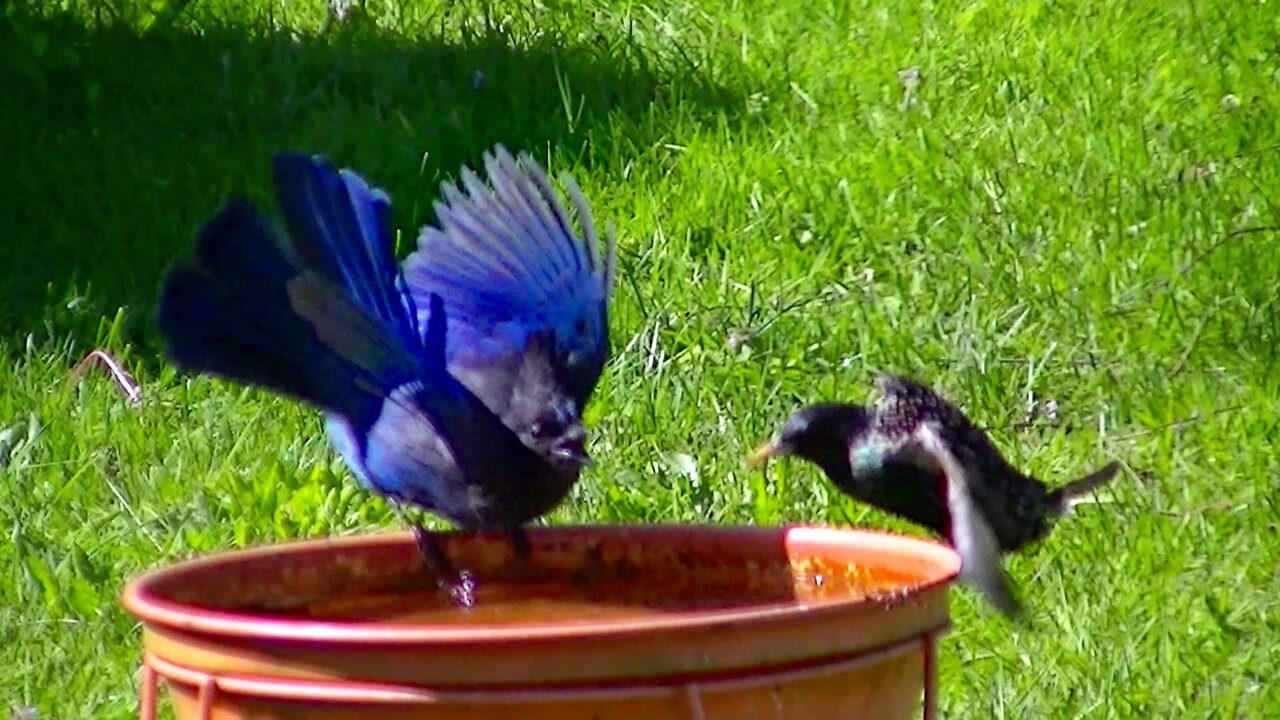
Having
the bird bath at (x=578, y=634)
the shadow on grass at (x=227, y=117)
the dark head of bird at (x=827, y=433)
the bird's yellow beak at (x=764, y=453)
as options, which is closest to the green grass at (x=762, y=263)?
the shadow on grass at (x=227, y=117)

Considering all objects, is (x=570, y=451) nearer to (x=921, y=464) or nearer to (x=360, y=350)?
(x=360, y=350)

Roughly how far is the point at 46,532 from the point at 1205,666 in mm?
1988

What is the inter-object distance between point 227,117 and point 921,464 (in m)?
2.86

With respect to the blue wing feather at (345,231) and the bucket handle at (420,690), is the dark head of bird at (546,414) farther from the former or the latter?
the bucket handle at (420,690)

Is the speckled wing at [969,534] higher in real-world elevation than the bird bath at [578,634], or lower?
lower

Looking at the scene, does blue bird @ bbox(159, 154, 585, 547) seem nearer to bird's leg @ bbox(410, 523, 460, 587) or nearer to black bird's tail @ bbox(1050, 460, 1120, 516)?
bird's leg @ bbox(410, 523, 460, 587)

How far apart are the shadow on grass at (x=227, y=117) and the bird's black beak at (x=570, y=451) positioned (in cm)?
192

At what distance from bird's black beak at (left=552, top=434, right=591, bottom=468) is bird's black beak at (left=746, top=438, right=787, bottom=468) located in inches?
28.5

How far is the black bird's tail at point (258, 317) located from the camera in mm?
2377

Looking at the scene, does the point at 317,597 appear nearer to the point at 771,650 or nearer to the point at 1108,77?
the point at 771,650

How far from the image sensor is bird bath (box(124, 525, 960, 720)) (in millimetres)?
1876

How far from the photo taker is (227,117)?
226 inches

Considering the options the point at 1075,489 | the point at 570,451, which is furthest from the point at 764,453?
the point at 570,451

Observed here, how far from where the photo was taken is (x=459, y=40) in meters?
5.96
